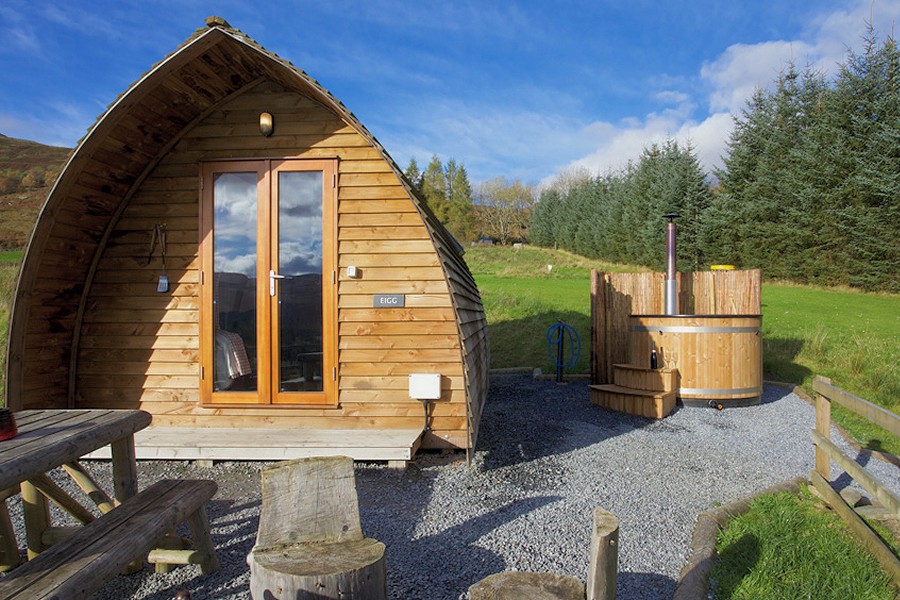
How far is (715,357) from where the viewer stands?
7.83 metres

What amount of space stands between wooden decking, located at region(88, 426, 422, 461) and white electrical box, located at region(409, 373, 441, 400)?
35 cm

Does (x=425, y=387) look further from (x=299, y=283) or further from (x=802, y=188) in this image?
(x=802, y=188)

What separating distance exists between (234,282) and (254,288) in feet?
0.75

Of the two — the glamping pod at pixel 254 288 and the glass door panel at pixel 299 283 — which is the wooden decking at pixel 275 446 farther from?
the glass door panel at pixel 299 283

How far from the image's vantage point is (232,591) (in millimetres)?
3029

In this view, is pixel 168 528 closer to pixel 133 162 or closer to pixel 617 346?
pixel 133 162

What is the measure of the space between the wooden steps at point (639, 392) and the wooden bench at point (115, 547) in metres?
5.79

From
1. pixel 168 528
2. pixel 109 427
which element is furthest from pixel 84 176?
pixel 168 528

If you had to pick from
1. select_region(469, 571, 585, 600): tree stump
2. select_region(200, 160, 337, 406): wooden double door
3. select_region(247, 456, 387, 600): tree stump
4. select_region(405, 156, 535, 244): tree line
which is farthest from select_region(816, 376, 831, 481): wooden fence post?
select_region(405, 156, 535, 244): tree line

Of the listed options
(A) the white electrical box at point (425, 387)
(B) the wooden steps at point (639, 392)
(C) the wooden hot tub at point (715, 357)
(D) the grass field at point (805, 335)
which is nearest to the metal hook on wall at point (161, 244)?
(A) the white electrical box at point (425, 387)

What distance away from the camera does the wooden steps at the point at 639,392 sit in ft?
24.4

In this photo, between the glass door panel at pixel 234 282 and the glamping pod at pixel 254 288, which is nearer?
the glamping pod at pixel 254 288

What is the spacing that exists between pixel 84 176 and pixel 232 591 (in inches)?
155

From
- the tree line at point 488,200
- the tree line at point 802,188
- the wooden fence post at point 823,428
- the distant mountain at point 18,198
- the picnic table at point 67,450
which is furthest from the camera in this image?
the tree line at point 488,200
